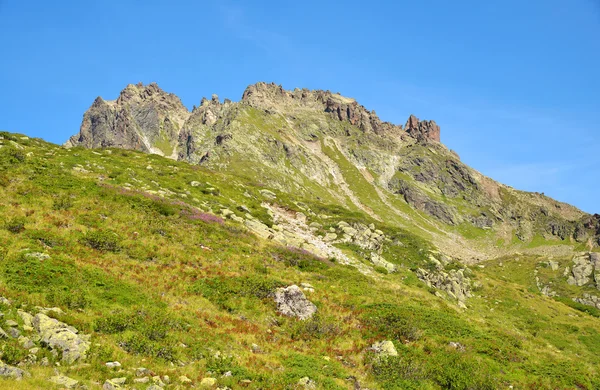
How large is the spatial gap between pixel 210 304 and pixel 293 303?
5017 millimetres

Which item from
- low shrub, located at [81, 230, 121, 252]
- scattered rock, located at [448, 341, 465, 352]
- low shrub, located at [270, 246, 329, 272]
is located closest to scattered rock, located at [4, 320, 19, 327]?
low shrub, located at [81, 230, 121, 252]

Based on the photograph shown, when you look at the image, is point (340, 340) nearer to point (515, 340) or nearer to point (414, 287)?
point (515, 340)

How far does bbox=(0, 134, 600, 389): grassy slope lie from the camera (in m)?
14.9

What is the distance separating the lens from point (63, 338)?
12.7 m

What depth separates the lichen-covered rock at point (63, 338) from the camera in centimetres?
1229

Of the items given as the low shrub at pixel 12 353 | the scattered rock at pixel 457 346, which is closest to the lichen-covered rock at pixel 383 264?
the scattered rock at pixel 457 346

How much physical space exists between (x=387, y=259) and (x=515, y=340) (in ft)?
70.9

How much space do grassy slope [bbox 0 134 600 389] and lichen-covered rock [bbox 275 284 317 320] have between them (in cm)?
61

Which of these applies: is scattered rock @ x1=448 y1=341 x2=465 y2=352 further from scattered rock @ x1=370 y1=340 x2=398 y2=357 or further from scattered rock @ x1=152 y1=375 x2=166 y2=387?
scattered rock @ x1=152 y1=375 x2=166 y2=387

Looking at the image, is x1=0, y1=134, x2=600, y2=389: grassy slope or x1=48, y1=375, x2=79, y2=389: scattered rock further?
x1=0, y1=134, x2=600, y2=389: grassy slope

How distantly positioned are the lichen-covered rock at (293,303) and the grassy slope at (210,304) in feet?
2.01

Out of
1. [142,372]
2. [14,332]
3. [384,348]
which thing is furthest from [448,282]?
[14,332]

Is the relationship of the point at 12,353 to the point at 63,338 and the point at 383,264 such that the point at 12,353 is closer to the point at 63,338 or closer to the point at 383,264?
the point at 63,338

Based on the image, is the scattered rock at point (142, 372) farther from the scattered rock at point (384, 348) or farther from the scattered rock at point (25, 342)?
the scattered rock at point (384, 348)
